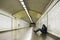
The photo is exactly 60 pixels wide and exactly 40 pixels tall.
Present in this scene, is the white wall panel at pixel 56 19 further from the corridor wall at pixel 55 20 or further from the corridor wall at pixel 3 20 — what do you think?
the corridor wall at pixel 3 20

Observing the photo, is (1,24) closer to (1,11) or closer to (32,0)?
Result: (1,11)

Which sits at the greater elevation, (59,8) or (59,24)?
(59,8)

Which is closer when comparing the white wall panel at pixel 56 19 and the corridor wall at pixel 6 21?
the white wall panel at pixel 56 19

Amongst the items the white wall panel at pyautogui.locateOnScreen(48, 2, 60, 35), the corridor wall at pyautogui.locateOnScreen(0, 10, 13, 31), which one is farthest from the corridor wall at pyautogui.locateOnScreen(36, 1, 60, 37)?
the corridor wall at pyautogui.locateOnScreen(0, 10, 13, 31)

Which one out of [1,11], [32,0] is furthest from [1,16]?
[32,0]

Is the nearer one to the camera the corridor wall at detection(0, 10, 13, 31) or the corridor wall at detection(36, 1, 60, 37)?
the corridor wall at detection(36, 1, 60, 37)

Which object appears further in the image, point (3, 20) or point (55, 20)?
point (3, 20)

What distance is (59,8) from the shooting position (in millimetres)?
5898

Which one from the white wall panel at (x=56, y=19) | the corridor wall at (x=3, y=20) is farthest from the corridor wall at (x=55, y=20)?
the corridor wall at (x=3, y=20)

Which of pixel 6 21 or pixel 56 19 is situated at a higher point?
pixel 6 21

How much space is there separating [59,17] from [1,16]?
707 centimetres

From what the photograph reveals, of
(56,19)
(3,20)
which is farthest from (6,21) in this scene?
(56,19)

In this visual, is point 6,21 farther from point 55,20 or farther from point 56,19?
point 56,19

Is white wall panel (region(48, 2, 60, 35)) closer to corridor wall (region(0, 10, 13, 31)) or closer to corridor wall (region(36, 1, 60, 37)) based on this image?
corridor wall (region(36, 1, 60, 37))
